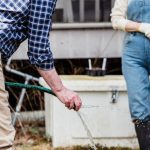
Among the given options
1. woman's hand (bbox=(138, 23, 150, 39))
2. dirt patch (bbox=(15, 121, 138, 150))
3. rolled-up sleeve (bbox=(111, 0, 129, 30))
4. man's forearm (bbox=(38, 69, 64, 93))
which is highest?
rolled-up sleeve (bbox=(111, 0, 129, 30))

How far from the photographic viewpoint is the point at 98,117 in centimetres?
567

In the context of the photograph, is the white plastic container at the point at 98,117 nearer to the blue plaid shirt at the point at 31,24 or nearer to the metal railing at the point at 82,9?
the metal railing at the point at 82,9

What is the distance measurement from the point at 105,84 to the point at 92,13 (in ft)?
4.70

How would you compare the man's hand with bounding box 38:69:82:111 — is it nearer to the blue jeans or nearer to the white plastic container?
the blue jeans

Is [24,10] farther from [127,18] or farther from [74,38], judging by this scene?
[74,38]

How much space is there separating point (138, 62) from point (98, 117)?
1342 mm

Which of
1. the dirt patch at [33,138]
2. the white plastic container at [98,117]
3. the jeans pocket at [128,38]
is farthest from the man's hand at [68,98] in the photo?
the dirt patch at [33,138]

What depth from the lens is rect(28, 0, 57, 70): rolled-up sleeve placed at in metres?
3.21

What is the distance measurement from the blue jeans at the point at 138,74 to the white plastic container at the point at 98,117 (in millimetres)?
1147

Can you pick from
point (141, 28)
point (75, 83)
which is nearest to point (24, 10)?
point (141, 28)

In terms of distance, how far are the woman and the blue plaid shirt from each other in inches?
49.2

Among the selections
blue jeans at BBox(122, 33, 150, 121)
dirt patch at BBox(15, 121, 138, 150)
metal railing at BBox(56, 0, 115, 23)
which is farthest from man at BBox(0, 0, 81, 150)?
metal railing at BBox(56, 0, 115, 23)

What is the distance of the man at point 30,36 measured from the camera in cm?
322

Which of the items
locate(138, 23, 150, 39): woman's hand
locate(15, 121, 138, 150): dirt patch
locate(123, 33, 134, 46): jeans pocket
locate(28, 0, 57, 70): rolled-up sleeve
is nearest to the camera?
locate(28, 0, 57, 70): rolled-up sleeve
